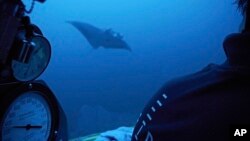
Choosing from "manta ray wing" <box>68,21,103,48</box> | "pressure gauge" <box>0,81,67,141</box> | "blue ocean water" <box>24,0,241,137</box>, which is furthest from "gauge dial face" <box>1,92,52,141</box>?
"blue ocean water" <box>24,0,241,137</box>

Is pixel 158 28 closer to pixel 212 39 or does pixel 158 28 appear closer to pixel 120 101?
pixel 212 39

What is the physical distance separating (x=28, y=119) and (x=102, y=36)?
825 cm

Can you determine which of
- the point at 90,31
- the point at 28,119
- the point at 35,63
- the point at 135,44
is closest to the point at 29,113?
the point at 28,119

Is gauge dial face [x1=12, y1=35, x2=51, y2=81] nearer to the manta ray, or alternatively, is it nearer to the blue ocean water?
the manta ray

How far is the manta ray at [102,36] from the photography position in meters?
8.96

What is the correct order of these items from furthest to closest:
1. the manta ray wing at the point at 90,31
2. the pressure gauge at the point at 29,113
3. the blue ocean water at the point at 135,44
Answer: the blue ocean water at the point at 135,44 < the manta ray wing at the point at 90,31 < the pressure gauge at the point at 29,113

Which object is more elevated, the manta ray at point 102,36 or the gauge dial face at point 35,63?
the manta ray at point 102,36

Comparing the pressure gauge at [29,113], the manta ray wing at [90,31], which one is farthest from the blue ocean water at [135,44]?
the pressure gauge at [29,113]

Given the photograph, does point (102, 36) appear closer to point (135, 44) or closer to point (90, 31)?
point (90, 31)

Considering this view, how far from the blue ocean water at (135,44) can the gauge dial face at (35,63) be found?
2643 cm

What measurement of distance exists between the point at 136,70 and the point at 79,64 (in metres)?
6.61

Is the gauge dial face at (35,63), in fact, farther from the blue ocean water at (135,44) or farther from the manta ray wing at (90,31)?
the blue ocean water at (135,44)

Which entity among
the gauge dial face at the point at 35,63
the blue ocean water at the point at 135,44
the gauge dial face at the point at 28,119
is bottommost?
the gauge dial face at the point at 28,119

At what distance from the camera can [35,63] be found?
1095 mm
